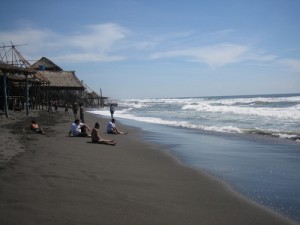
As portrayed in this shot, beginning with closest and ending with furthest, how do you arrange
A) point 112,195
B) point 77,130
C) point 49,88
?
point 112,195 → point 77,130 → point 49,88

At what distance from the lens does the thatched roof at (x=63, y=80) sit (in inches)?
1447

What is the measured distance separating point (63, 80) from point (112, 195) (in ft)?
114

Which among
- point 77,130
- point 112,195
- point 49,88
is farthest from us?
point 49,88

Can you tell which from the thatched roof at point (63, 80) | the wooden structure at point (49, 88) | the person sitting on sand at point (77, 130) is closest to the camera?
the person sitting on sand at point (77, 130)

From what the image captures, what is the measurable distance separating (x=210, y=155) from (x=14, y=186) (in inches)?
231

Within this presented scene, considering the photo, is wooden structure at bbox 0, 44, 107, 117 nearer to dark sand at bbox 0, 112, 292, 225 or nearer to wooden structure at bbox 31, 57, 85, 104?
wooden structure at bbox 31, 57, 85, 104

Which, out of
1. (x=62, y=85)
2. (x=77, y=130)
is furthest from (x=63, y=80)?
(x=77, y=130)

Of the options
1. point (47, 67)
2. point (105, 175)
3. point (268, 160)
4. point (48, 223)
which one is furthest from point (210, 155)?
point (47, 67)

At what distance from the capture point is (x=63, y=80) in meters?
37.5

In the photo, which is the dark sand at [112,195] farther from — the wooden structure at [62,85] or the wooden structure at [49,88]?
the wooden structure at [62,85]

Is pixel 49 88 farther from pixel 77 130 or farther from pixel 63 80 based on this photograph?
pixel 77 130

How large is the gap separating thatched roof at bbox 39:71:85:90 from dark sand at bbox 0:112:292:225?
3051cm

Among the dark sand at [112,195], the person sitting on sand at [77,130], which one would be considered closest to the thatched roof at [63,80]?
the person sitting on sand at [77,130]

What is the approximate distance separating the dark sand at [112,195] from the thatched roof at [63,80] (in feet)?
100
